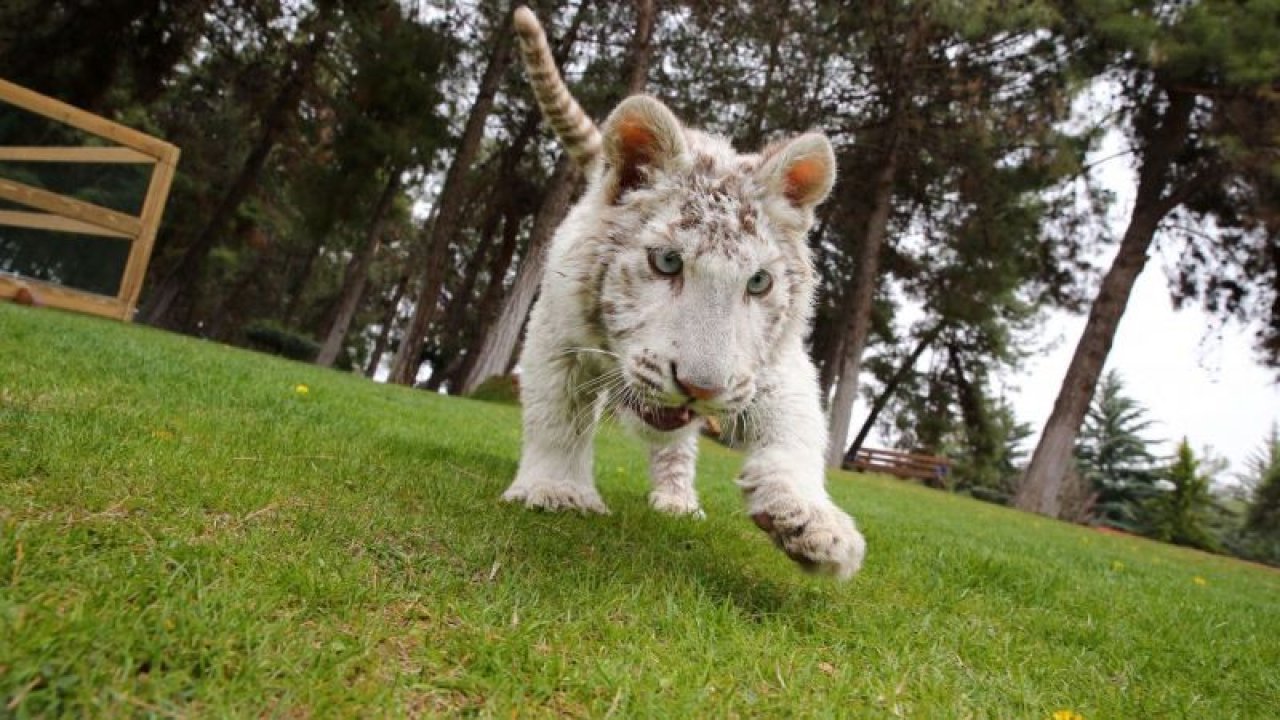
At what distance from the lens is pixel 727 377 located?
2.63 metres

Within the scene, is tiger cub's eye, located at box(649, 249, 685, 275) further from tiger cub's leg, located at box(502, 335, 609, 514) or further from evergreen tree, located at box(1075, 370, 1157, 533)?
evergreen tree, located at box(1075, 370, 1157, 533)

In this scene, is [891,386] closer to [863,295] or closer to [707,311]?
[863,295]

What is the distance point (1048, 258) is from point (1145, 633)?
19774 mm

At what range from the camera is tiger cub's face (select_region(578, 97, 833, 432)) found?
2.69 m

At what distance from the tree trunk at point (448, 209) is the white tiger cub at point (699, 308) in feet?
49.7

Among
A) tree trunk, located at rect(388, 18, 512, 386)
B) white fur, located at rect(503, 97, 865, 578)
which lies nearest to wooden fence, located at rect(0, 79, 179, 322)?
Result: tree trunk, located at rect(388, 18, 512, 386)

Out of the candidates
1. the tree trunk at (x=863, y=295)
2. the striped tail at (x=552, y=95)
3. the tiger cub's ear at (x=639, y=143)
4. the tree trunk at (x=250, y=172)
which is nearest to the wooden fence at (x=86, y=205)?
the tree trunk at (x=250, y=172)

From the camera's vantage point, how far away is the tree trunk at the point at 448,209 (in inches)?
727

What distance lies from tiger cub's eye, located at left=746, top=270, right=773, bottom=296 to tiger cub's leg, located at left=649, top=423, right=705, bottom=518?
2033mm

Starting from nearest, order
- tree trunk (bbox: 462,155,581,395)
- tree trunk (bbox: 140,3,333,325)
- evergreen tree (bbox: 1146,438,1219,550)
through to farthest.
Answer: tree trunk (bbox: 462,155,581,395), tree trunk (bbox: 140,3,333,325), evergreen tree (bbox: 1146,438,1219,550)

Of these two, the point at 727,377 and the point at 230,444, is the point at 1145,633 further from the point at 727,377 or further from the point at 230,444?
→ the point at 230,444

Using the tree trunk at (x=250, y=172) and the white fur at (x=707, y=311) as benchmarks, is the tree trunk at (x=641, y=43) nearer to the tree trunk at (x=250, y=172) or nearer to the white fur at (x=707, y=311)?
the tree trunk at (x=250, y=172)

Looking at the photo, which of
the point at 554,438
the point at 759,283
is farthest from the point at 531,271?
the point at 759,283

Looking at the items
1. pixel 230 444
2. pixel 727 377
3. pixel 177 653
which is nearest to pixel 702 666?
pixel 727 377
